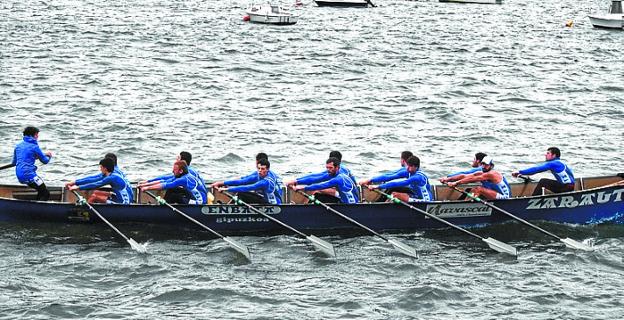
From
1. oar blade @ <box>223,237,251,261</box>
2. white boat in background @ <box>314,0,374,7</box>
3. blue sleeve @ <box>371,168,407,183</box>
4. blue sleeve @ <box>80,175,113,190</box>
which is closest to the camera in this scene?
oar blade @ <box>223,237,251,261</box>

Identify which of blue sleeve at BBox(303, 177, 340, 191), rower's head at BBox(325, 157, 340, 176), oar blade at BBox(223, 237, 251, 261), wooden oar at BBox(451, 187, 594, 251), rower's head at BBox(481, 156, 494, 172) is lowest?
oar blade at BBox(223, 237, 251, 261)

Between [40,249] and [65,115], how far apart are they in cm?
1767

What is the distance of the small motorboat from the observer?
73938mm

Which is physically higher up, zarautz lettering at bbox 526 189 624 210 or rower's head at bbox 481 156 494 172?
rower's head at bbox 481 156 494 172

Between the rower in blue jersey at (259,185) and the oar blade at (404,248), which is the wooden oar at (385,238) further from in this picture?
the rower in blue jersey at (259,185)

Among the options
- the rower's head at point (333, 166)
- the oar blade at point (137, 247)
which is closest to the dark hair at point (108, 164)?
the oar blade at point (137, 247)

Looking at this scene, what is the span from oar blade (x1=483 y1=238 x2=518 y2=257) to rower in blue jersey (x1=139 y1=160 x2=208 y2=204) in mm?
7344

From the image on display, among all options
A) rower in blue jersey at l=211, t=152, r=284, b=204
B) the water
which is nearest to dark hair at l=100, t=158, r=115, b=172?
the water

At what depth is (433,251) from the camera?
26484 millimetres

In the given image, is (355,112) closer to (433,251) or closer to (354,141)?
(354,141)

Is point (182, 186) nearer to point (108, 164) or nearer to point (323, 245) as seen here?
point (108, 164)

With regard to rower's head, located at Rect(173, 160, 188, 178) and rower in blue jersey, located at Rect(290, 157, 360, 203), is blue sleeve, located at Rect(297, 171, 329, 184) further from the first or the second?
rower's head, located at Rect(173, 160, 188, 178)

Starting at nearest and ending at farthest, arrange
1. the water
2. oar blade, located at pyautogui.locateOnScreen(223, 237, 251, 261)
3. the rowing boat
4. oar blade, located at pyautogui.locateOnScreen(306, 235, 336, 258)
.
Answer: the water
oar blade, located at pyautogui.locateOnScreen(223, 237, 251, 261)
oar blade, located at pyautogui.locateOnScreen(306, 235, 336, 258)
the rowing boat

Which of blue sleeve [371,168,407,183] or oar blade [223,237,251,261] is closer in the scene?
oar blade [223,237,251,261]
